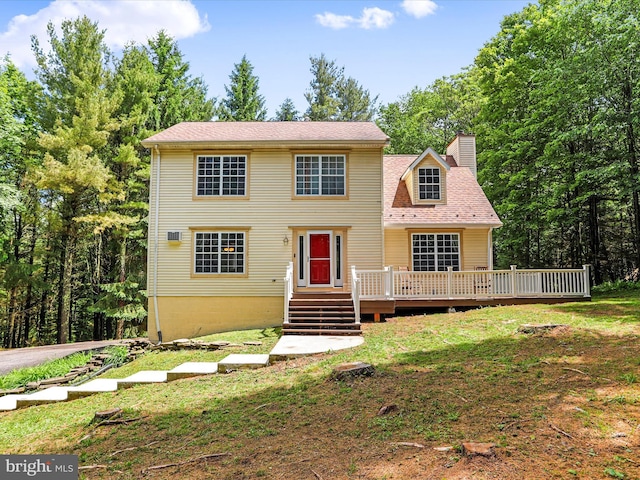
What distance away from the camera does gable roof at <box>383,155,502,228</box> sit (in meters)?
15.0

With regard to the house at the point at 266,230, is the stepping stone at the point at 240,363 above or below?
below

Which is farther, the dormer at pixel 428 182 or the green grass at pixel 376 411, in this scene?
the dormer at pixel 428 182

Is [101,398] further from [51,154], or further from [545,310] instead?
[51,154]

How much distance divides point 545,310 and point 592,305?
62.4 inches

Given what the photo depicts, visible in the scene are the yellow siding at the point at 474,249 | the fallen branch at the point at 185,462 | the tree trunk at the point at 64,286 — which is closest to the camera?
the fallen branch at the point at 185,462

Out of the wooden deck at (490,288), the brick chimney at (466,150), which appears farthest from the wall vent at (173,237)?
the brick chimney at (466,150)

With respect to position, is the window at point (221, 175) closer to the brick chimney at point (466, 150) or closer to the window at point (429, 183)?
the window at point (429, 183)

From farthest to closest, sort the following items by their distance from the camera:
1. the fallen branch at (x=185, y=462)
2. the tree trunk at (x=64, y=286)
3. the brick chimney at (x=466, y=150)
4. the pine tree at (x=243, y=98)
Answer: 1. the pine tree at (x=243, y=98)
2. the tree trunk at (x=64, y=286)
3. the brick chimney at (x=466, y=150)
4. the fallen branch at (x=185, y=462)

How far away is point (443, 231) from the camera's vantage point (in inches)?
601

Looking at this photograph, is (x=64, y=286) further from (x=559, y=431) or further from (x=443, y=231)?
(x=559, y=431)

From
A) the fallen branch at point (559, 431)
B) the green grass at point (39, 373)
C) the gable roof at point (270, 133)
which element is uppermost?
the gable roof at point (270, 133)

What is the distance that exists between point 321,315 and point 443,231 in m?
5.92

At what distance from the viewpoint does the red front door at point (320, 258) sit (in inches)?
565

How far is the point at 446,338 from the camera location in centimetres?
931
